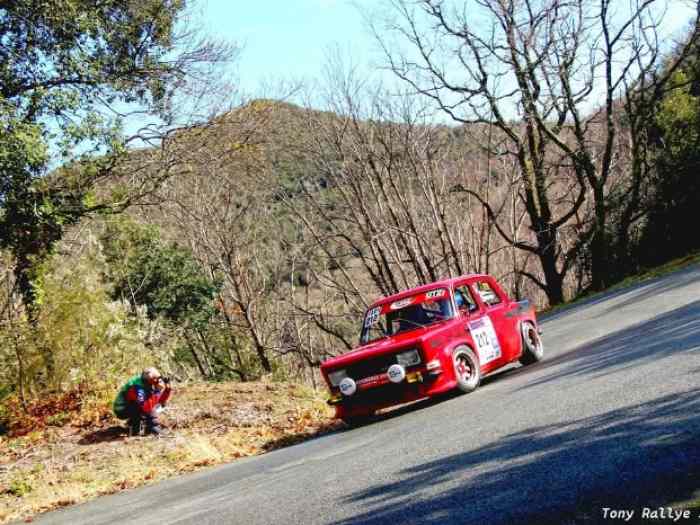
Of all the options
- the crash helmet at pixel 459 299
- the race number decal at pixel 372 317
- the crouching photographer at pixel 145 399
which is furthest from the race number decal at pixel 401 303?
the crouching photographer at pixel 145 399

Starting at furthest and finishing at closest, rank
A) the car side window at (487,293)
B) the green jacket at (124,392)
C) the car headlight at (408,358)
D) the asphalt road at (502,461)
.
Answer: the green jacket at (124,392) → the car side window at (487,293) → the car headlight at (408,358) → the asphalt road at (502,461)

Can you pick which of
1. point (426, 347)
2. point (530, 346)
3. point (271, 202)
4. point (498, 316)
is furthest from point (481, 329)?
point (271, 202)

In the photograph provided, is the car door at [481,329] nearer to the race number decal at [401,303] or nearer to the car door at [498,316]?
the car door at [498,316]

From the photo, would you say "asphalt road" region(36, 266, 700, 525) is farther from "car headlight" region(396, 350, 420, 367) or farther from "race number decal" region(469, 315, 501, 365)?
"car headlight" region(396, 350, 420, 367)

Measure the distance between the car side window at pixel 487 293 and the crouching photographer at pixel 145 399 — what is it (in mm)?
5541

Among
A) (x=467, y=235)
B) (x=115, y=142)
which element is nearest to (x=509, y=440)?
(x=115, y=142)

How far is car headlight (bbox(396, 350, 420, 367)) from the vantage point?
10789mm

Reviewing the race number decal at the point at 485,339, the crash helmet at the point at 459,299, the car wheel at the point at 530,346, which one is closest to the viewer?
the race number decal at the point at 485,339

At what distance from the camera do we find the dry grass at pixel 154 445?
37.1 feet

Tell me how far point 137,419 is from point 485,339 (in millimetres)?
6256

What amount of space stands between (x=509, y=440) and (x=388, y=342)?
188 inches

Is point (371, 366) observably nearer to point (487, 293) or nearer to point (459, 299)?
point (459, 299)

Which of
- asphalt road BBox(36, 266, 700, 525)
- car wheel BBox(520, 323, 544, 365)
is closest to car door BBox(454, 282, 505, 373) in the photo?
asphalt road BBox(36, 266, 700, 525)

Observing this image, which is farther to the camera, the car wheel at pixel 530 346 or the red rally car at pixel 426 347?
the car wheel at pixel 530 346
